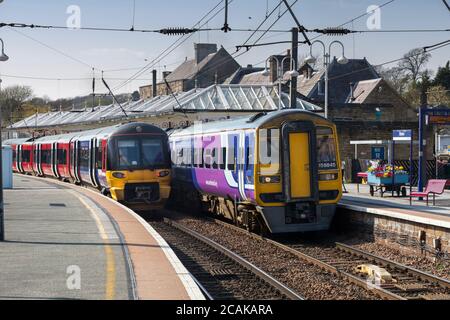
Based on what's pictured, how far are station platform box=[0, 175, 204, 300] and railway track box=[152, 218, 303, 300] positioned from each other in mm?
791

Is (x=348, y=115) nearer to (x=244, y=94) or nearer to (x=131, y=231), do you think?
(x=244, y=94)

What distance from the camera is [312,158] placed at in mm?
16891

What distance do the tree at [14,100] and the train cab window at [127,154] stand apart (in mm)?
77902

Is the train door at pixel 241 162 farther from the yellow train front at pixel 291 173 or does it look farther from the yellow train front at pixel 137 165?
the yellow train front at pixel 137 165

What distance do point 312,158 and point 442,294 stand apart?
624 centimetres

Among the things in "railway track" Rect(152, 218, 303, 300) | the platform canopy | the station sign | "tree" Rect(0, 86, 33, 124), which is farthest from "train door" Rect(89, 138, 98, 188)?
"tree" Rect(0, 86, 33, 124)

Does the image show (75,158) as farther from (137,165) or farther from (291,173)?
(291,173)

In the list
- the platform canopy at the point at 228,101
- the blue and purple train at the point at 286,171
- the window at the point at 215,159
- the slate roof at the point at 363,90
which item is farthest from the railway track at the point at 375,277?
the slate roof at the point at 363,90

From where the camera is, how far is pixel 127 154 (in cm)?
2314

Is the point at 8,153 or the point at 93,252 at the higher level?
the point at 8,153

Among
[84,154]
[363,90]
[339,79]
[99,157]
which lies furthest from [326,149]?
[339,79]

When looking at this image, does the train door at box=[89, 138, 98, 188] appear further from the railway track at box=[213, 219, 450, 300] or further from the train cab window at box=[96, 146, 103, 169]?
the railway track at box=[213, 219, 450, 300]

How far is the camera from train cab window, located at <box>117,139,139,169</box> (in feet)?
75.7
